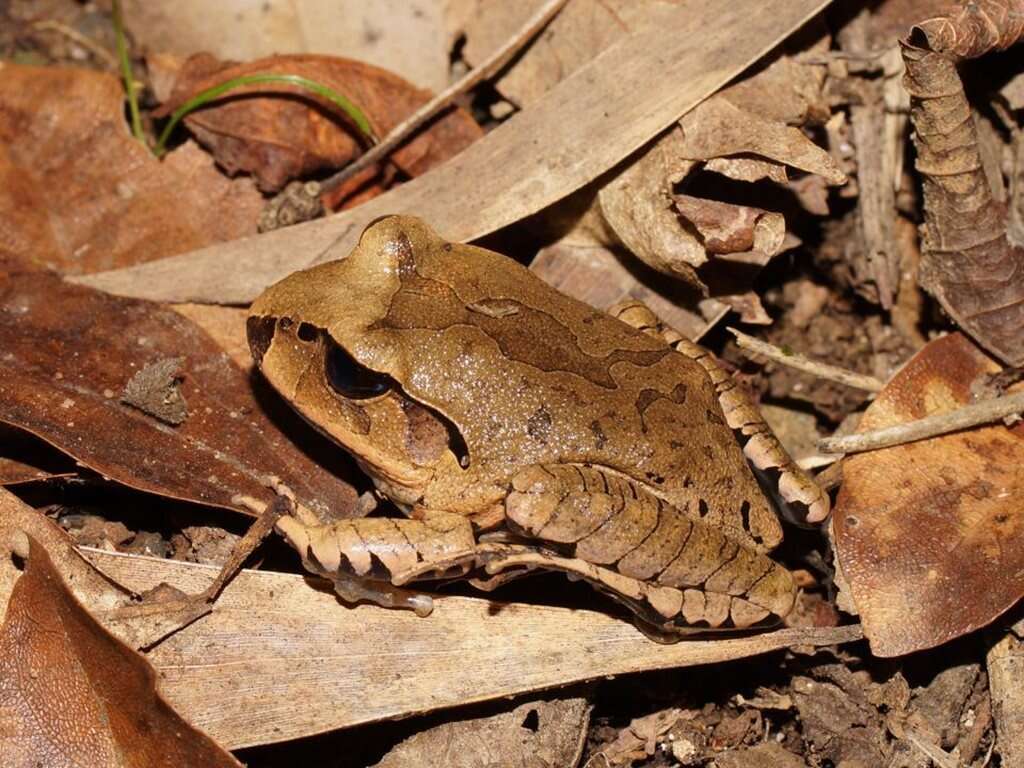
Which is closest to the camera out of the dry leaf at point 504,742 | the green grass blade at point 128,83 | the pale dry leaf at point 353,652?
the pale dry leaf at point 353,652

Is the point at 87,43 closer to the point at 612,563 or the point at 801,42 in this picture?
the point at 801,42

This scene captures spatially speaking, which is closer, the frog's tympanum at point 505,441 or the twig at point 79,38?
the frog's tympanum at point 505,441

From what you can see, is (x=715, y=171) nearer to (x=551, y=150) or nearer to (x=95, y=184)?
(x=551, y=150)

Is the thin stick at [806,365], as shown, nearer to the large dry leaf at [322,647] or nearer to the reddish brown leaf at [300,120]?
the large dry leaf at [322,647]

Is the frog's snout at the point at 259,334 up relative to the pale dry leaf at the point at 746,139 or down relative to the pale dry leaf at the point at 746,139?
up

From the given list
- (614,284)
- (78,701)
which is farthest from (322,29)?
(78,701)

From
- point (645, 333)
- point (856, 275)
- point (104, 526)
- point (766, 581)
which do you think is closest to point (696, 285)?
point (645, 333)

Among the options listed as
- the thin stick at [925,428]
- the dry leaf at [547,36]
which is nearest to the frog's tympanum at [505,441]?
the thin stick at [925,428]
